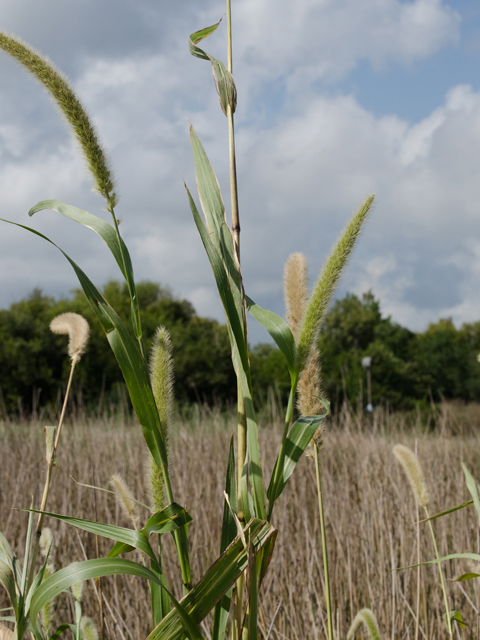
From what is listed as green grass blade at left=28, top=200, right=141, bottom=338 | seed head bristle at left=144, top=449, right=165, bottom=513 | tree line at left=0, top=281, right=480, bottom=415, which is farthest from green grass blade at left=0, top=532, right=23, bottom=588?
tree line at left=0, top=281, right=480, bottom=415

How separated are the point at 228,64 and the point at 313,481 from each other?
218 cm

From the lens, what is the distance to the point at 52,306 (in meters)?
7.64

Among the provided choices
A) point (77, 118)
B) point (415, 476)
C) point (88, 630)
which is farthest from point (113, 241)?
point (415, 476)

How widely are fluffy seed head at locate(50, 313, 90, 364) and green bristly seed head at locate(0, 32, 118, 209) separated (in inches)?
8.1

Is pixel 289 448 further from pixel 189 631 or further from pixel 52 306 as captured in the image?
pixel 52 306

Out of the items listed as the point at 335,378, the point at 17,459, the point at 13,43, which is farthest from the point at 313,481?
the point at 335,378

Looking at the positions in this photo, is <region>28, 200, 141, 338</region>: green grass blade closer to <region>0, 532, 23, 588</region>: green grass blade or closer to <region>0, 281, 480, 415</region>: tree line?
<region>0, 532, 23, 588</region>: green grass blade

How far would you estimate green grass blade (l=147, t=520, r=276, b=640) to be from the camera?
395mm

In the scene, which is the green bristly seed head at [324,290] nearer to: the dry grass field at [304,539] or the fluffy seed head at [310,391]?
the fluffy seed head at [310,391]

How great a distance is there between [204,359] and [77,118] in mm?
6660

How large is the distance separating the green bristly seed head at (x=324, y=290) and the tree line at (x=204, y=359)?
15.4ft

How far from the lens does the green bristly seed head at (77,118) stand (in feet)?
1.50

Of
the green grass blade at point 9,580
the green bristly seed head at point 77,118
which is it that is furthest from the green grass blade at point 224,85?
the green grass blade at point 9,580

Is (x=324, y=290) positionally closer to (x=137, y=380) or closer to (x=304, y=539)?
(x=137, y=380)
